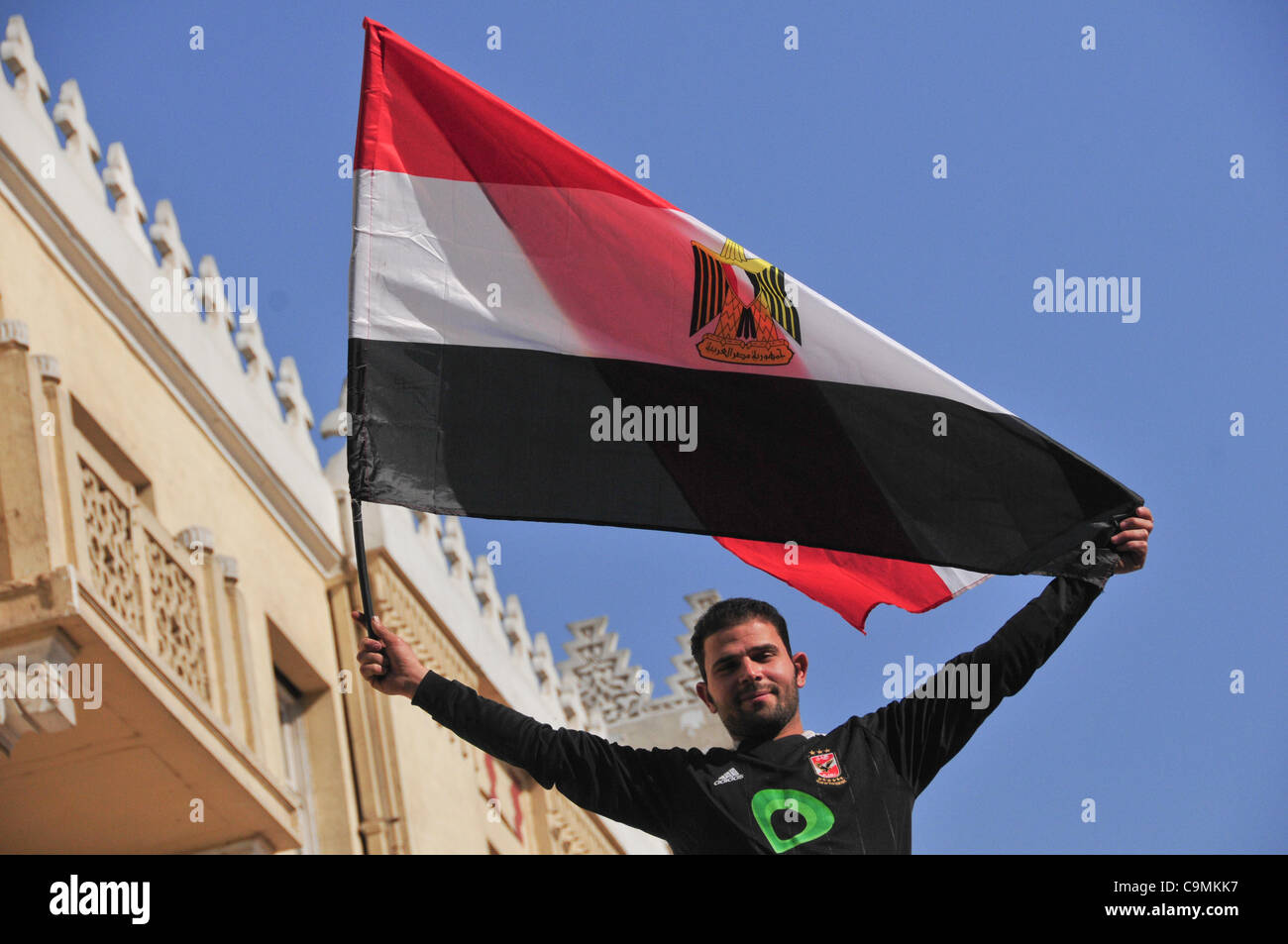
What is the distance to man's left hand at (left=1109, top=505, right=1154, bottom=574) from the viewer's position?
5.81 metres

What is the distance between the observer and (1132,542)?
5.83 m

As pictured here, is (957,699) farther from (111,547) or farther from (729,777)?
(111,547)

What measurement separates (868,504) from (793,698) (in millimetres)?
1408

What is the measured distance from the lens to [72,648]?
31.5 feet

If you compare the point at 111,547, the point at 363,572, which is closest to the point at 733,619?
the point at 363,572

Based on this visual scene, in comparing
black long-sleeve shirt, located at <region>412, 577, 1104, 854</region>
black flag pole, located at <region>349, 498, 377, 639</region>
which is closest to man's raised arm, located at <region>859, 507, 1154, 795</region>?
black long-sleeve shirt, located at <region>412, 577, 1104, 854</region>

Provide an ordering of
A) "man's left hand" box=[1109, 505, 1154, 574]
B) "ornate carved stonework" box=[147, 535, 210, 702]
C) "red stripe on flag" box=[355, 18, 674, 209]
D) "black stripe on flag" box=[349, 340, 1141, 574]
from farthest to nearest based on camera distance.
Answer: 1. "ornate carved stonework" box=[147, 535, 210, 702]
2. "red stripe on flag" box=[355, 18, 674, 209]
3. "black stripe on flag" box=[349, 340, 1141, 574]
4. "man's left hand" box=[1109, 505, 1154, 574]

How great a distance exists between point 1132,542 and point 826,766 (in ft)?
4.76

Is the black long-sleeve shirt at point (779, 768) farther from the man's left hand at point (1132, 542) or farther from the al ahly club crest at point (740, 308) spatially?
the al ahly club crest at point (740, 308)

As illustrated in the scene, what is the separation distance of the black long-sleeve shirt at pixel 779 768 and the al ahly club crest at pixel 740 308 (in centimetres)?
189

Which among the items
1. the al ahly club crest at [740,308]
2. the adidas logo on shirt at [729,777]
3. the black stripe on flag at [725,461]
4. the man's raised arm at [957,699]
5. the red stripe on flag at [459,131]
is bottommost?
the adidas logo on shirt at [729,777]

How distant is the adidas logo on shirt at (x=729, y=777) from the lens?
16.4ft

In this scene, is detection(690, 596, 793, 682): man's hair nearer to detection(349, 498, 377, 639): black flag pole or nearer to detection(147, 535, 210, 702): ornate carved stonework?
detection(349, 498, 377, 639): black flag pole

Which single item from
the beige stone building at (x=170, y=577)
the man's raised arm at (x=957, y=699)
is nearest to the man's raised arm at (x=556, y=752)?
the man's raised arm at (x=957, y=699)
